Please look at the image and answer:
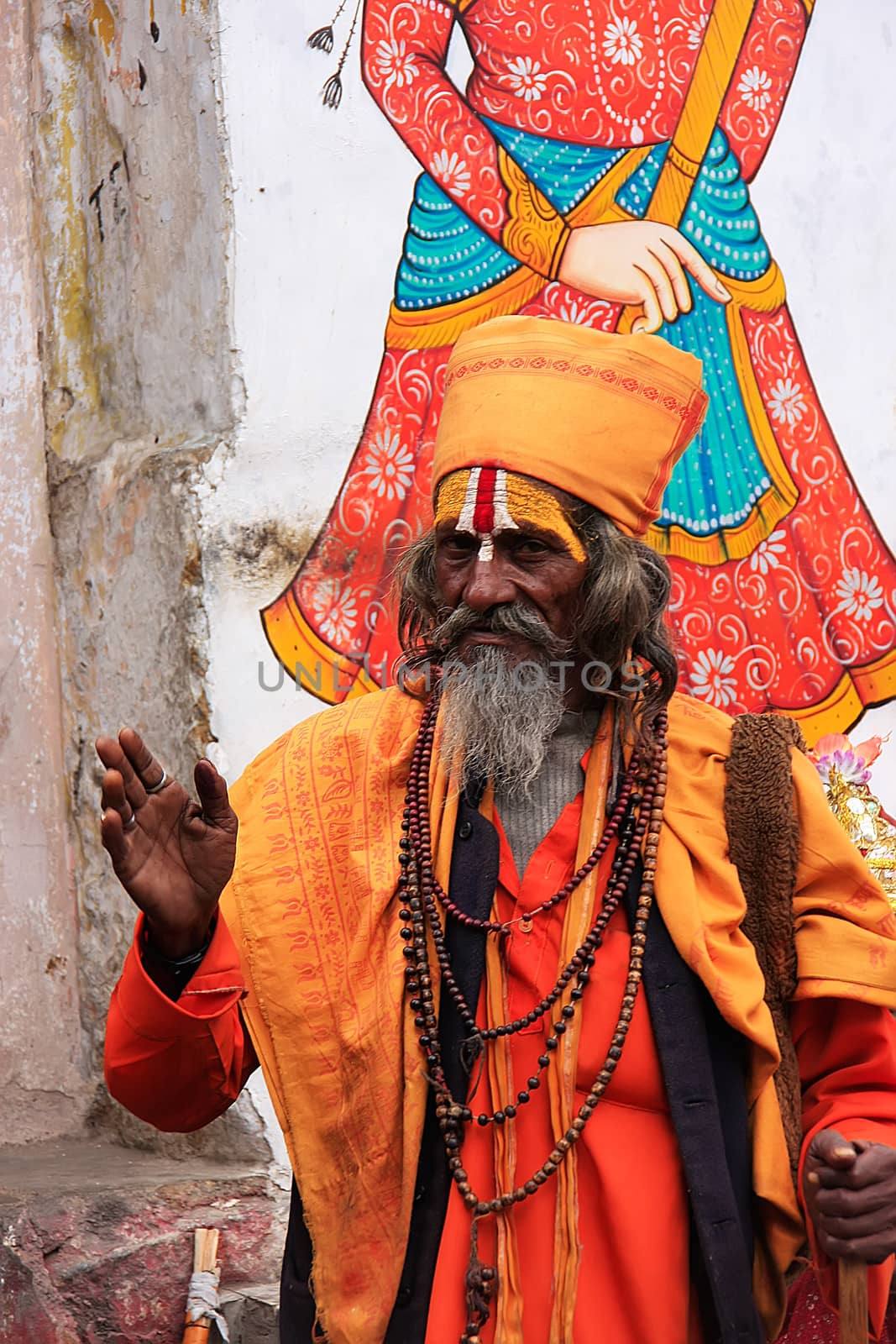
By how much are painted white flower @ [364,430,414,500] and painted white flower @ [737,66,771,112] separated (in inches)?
59.2

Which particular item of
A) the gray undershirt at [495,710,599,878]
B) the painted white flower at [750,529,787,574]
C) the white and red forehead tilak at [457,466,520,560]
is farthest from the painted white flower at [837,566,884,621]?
the white and red forehead tilak at [457,466,520,560]

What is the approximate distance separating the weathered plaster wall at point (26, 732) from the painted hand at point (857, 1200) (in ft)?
7.63

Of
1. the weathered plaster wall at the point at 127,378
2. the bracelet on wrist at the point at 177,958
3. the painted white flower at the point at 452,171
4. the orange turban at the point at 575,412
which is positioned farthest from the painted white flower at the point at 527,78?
the bracelet on wrist at the point at 177,958

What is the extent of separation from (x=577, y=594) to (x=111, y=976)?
1917 mm

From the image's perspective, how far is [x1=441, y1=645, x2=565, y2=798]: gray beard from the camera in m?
2.27

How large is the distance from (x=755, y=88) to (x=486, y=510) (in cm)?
251

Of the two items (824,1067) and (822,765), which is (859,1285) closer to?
(824,1067)

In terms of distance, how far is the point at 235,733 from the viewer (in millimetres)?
3506

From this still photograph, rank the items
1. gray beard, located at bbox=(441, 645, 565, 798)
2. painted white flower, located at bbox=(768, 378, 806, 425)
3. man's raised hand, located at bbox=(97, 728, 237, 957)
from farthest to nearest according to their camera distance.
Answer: painted white flower, located at bbox=(768, 378, 806, 425), gray beard, located at bbox=(441, 645, 565, 798), man's raised hand, located at bbox=(97, 728, 237, 957)

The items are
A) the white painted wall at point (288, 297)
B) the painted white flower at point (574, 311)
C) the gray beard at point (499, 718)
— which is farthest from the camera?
the painted white flower at point (574, 311)

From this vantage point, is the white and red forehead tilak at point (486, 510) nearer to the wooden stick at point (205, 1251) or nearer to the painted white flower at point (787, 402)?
the wooden stick at point (205, 1251)

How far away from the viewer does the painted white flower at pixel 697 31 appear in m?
4.14

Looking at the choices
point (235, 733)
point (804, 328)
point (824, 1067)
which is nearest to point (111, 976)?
point (235, 733)

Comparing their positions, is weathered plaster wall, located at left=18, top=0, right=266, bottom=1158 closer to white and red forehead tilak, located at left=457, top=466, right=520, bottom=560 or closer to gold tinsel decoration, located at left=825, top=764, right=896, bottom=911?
white and red forehead tilak, located at left=457, top=466, right=520, bottom=560
